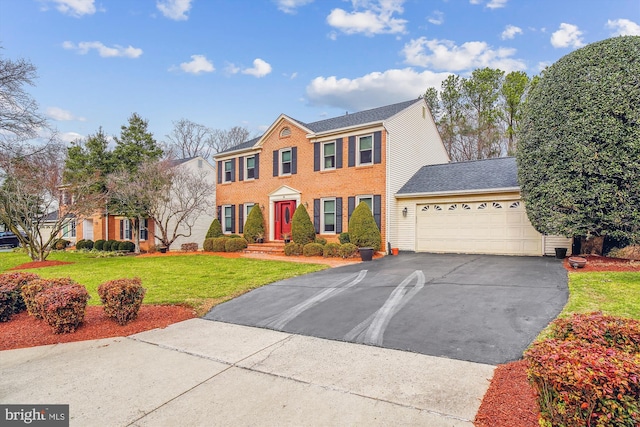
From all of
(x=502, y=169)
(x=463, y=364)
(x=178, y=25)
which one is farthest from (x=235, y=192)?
(x=463, y=364)

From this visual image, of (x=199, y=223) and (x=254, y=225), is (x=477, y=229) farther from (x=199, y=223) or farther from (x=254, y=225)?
(x=199, y=223)

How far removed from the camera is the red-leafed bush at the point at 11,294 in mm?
6324

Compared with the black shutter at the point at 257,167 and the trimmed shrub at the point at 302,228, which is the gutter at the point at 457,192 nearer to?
the trimmed shrub at the point at 302,228

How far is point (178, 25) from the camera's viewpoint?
519 inches

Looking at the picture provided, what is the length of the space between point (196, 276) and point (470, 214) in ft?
35.0

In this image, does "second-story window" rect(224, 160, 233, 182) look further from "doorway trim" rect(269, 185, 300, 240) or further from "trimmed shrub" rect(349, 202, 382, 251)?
"trimmed shrub" rect(349, 202, 382, 251)

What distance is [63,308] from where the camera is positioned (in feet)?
17.9

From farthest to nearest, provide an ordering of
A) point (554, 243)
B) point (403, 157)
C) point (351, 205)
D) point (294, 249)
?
1. point (403, 157)
2. point (351, 205)
3. point (294, 249)
4. point (554, 243)

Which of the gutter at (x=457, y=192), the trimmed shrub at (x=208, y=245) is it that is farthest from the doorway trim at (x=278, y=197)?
the gutter at (x=457, y=192)

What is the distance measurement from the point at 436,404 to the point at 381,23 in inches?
552

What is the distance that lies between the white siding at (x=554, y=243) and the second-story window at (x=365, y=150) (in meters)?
7.50

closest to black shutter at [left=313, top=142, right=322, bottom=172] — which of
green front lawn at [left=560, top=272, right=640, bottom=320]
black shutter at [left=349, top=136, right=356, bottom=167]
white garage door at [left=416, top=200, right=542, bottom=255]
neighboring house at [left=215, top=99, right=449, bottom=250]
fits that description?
neighboring house at [left=215, top=99, right=449, bottom=250]

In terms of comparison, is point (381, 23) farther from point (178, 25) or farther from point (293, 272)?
point (293, 272)

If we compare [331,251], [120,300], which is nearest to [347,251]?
[331,251]
